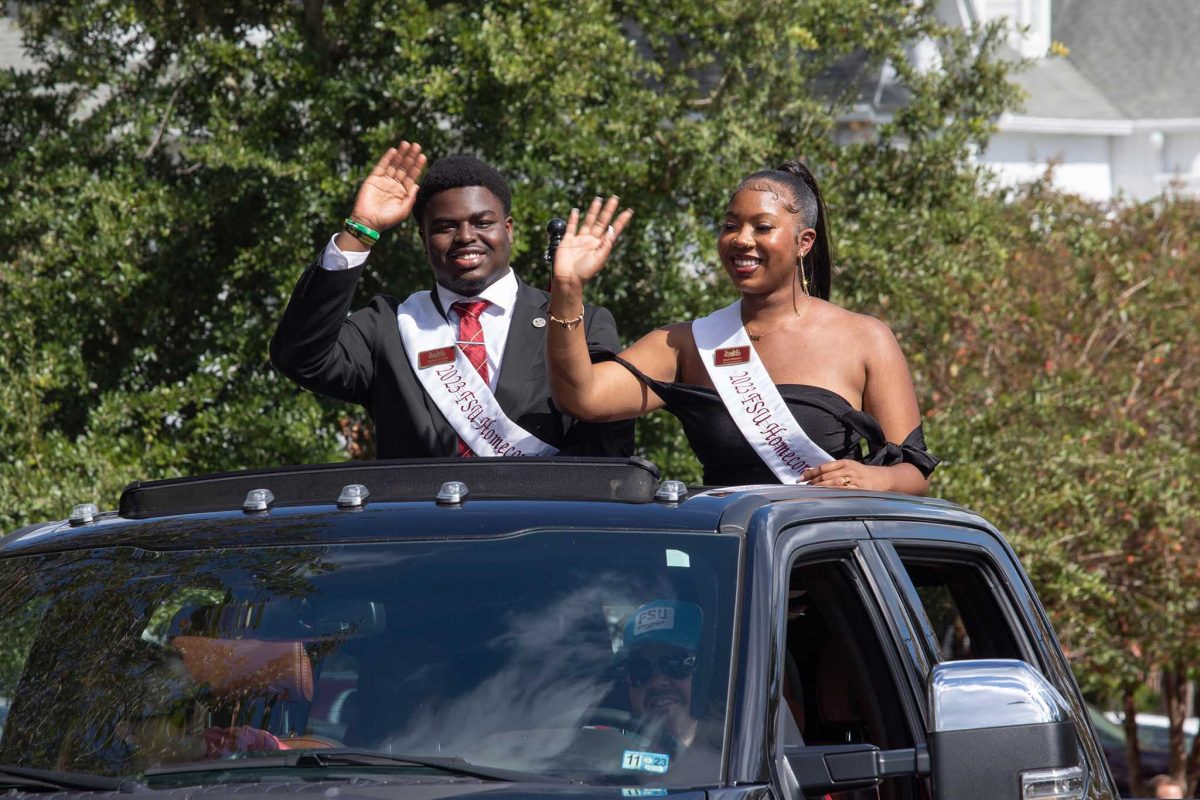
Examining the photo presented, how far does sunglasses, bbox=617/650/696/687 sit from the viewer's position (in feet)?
9.11

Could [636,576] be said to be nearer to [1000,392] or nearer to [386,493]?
[386,493]

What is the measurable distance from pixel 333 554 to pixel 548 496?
1.26 feet

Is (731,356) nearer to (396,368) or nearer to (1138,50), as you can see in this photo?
(396,368)

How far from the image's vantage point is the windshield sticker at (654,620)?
284 cm

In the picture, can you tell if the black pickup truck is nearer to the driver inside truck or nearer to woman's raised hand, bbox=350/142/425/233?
the driver inside truck

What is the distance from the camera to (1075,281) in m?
13.8

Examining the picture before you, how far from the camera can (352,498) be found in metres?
3.12

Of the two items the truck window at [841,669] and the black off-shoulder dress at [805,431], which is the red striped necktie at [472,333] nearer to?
the black off-shoulder dress at [805,431]

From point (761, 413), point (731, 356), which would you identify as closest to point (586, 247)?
point (731, 356)

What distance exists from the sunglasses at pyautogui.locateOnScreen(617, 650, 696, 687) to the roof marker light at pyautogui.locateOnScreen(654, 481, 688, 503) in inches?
13.3

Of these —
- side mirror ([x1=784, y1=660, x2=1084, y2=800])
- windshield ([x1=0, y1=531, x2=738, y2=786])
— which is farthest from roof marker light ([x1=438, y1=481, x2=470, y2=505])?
side mirror ([x1=784, y1=660, x2=1084, y2=800])

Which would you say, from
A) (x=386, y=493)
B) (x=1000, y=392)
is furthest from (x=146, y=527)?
(x=1000, y=392)

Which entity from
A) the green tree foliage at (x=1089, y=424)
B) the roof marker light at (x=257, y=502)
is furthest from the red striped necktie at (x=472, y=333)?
the green tree foliage at (x=1089, y=424)

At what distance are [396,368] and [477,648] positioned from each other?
192 centimetres
